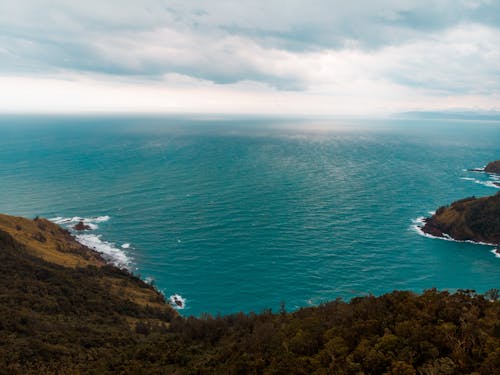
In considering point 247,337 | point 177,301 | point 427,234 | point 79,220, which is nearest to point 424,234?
point 427,234

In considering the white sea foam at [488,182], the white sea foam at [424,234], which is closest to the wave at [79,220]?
the white sea foam at [424,234]

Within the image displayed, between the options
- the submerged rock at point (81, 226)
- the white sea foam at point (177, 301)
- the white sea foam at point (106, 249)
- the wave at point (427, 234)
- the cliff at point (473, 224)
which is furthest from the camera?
the submerged rock at point (81, 226)

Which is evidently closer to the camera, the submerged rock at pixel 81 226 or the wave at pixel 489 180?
the submerged rock at pixel 81 226

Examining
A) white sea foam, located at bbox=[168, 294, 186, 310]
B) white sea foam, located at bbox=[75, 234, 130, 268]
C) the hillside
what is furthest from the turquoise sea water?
the hillside

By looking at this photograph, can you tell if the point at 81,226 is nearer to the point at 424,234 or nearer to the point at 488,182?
the point at 424,234

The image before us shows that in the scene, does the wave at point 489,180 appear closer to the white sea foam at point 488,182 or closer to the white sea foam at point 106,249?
the white sea foam at point 488,182

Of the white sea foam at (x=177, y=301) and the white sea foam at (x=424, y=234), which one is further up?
the white sea foam at (x=424, y=234)

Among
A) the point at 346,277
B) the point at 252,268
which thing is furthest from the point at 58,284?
the point at 346,277
